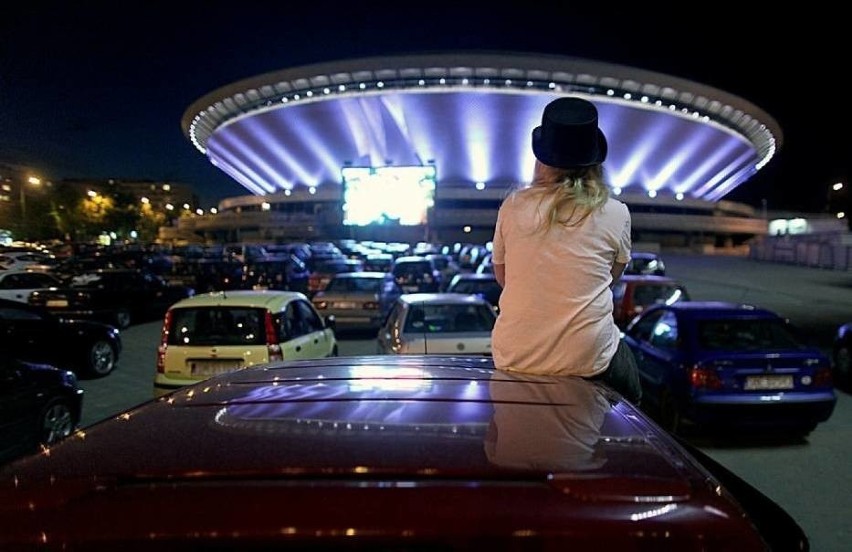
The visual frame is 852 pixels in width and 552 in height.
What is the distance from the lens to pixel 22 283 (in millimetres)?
18375

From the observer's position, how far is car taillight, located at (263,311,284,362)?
812 cm

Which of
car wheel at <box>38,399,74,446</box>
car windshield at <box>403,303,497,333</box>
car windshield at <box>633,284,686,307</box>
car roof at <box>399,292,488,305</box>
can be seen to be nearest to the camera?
car wheel at <box>38,399,74,446</box>

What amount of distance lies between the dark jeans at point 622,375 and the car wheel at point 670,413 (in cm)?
507

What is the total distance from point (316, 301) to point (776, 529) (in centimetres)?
1540

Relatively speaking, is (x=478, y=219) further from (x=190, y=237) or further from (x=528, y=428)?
(x=528, y=428)

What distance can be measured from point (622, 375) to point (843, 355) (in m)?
9.86

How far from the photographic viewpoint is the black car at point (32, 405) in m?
6.95

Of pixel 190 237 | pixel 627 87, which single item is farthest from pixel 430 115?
pixel 190 237

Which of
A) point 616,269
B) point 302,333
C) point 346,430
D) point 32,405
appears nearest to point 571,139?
point 616,269

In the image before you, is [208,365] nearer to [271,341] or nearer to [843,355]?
[271,341]

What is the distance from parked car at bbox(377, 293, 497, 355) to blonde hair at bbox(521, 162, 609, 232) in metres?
5.92

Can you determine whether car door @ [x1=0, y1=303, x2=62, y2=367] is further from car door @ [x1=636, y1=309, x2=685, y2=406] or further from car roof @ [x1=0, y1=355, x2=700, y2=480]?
car roof @ [x1=0, y1=355, x2=700, y2=480]

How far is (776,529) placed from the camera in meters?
1.92

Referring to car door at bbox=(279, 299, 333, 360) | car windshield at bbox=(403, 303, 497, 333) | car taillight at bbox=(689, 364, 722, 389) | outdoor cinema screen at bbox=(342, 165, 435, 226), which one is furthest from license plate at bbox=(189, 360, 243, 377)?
outdoor cinema screen at bbox=(342, 165, 435, 226)
